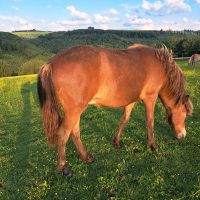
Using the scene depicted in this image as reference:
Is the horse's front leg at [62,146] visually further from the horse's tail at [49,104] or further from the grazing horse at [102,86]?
the horse's tail at [49,104]

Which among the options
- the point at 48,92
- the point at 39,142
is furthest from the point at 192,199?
the point at 39,142

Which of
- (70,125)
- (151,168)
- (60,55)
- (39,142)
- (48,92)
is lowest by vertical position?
(39,142)

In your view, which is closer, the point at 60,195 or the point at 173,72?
the point at 60,195

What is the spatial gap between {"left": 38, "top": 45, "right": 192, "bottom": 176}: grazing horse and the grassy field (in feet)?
1.34

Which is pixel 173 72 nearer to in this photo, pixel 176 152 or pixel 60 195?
pixel 176 152

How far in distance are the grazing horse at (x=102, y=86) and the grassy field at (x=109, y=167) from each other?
0.41m

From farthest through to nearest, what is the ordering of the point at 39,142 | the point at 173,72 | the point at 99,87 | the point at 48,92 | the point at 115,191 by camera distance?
the point at 39,142 < the point at 173,72 < the point at 99,87 < the point at 48,92 < the point at 115,191

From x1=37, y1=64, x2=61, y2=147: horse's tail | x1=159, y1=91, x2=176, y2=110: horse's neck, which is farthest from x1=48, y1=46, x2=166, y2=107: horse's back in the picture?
Answer: x1=159, y1=91, x2=176, y2=110: horse's neck

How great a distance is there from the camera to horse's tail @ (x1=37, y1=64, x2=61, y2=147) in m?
7.21

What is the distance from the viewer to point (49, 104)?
7301 millimetres

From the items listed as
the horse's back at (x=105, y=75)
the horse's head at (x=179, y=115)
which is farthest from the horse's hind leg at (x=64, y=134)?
the horse's head at (x=179, y=115)

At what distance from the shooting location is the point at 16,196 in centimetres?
670

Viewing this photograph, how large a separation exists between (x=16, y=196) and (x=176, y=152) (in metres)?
4.06

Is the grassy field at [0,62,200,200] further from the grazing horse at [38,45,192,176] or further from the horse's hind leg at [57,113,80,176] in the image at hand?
the grazing horse at [38,45,192,176]
